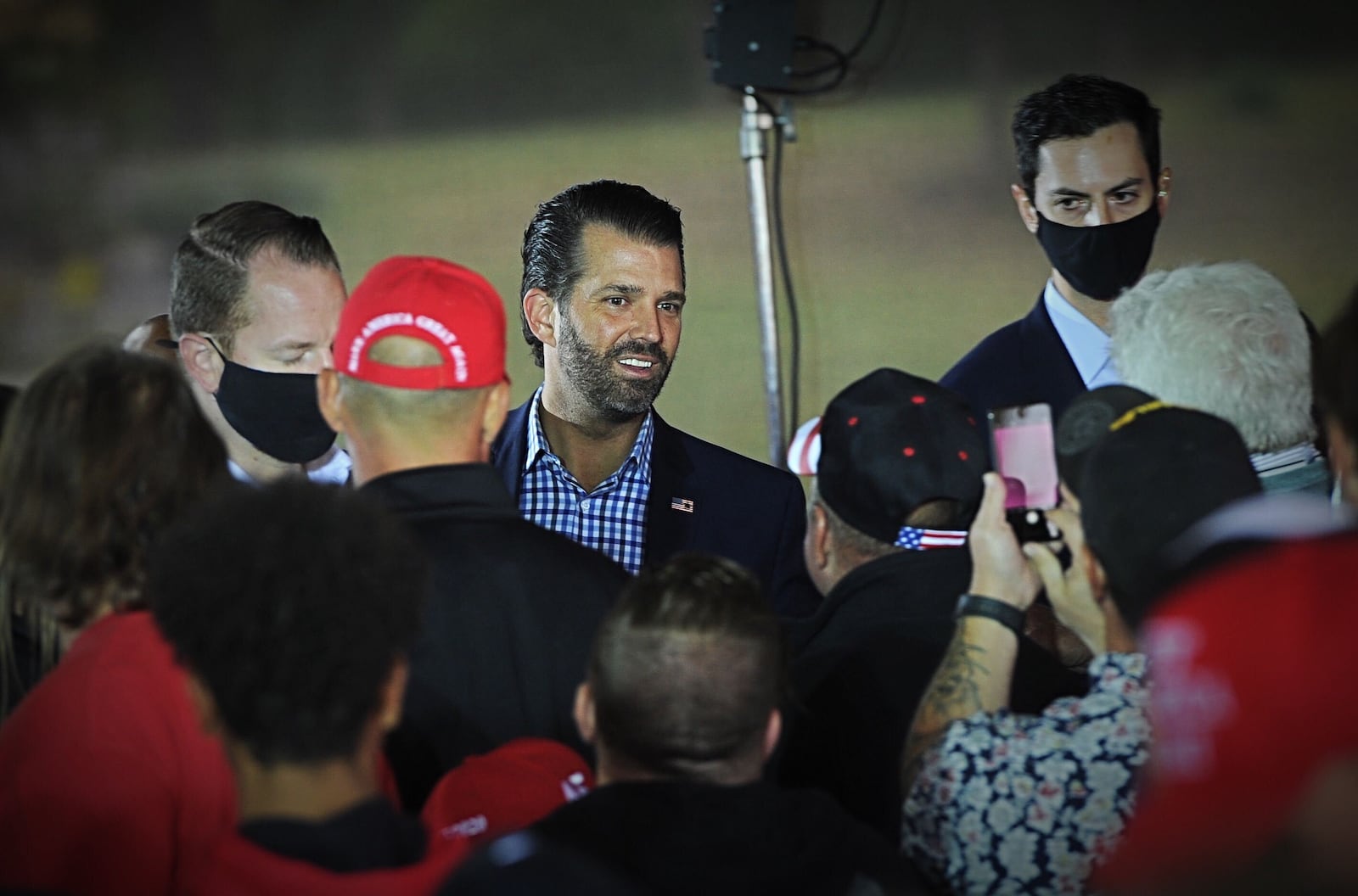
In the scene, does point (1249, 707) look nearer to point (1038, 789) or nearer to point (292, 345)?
point (1038, 789)

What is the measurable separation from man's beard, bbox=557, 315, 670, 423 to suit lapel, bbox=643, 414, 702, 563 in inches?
4.6

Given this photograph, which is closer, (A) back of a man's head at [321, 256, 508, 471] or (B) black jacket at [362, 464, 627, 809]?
(B) black jacket at [362, 464, 627, 809]

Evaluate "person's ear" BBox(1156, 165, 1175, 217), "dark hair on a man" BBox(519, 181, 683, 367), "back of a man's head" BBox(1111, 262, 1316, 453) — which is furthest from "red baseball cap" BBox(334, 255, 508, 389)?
"person's ear" BBox(1156, 165, 1175, 217)

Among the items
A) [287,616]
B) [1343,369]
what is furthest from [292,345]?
[1343,369]

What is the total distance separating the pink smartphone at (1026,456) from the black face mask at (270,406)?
1.27 meters

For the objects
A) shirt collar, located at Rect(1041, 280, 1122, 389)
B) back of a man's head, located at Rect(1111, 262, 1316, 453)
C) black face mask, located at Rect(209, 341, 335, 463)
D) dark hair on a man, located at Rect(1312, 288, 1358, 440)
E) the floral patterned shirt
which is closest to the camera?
dark hair on a man, located at Rect(1312, 288, 1358, 440)

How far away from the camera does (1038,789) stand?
165 cm

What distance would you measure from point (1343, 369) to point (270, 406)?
6.39 ft

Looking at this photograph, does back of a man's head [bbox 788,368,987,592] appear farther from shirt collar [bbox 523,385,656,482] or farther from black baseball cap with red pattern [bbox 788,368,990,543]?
shirt collar [bbox 523,385,656,482]

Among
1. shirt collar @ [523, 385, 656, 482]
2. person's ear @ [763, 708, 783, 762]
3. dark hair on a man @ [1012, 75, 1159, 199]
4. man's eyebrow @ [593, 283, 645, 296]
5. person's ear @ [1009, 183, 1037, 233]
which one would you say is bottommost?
person's ear @ [763, 708, 783, 762]

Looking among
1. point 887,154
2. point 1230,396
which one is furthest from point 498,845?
point 887,154

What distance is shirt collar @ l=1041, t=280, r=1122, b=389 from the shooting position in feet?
10.2

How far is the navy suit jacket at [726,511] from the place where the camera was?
9.84 ft

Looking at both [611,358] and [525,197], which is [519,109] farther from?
[611,358]
